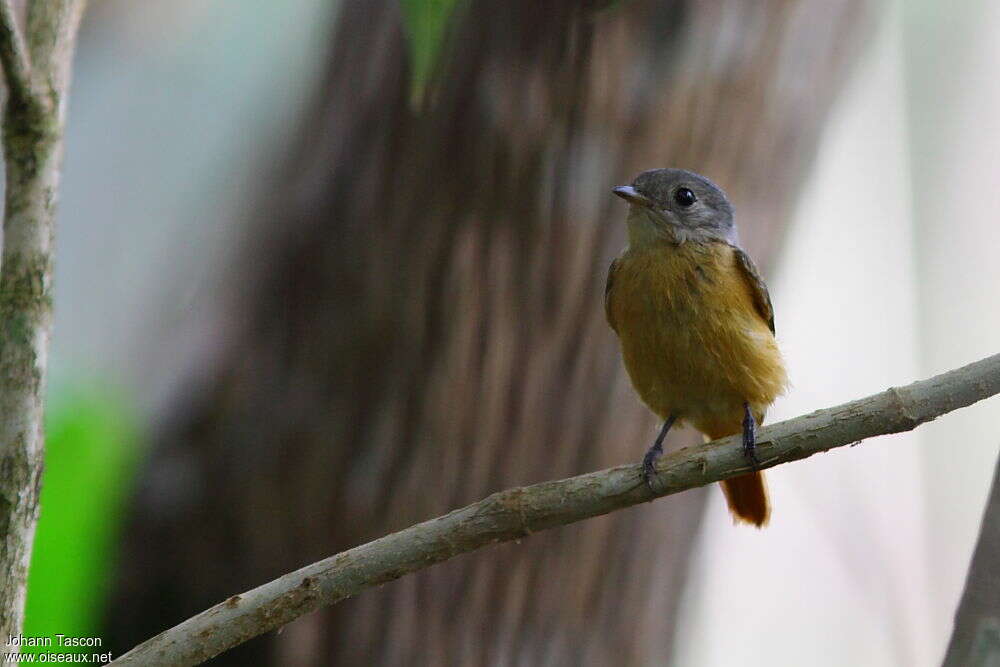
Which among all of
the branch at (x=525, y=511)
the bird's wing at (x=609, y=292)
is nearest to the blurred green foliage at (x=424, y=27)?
the branch at (x=525, y=511)

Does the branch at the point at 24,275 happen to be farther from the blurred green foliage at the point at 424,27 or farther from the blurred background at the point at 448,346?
the blurred background at the point at 448,346

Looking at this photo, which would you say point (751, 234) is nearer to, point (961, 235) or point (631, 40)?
point (631, 40)

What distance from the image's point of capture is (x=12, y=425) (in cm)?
101

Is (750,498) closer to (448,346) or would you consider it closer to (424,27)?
(448,346)

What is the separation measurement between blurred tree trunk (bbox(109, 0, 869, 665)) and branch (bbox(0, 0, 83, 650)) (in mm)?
1130

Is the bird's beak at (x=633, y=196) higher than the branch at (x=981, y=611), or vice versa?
the bird's beak at (x=633, y=196)

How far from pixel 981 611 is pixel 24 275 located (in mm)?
1078

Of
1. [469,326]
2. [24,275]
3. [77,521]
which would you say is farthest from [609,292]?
[77,521]

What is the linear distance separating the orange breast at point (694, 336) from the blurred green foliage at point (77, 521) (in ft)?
4.45

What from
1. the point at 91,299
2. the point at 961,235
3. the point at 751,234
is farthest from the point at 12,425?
the point at 91,299

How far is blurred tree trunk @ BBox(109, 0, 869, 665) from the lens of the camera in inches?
87.0

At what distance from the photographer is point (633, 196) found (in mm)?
1971

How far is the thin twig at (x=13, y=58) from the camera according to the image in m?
1.08

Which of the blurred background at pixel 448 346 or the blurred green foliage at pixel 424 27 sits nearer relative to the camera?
the blurred green foliage at pixel 424 27
